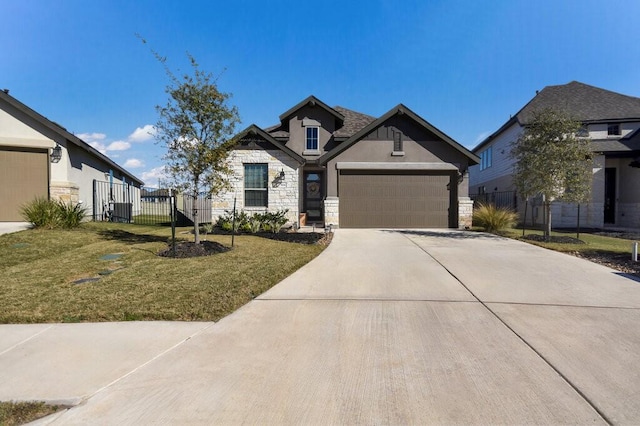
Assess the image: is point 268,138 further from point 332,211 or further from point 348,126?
point 348,126

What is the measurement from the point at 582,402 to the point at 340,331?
7.49 ft

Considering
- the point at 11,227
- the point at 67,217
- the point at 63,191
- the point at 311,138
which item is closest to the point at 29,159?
the point at 63,191

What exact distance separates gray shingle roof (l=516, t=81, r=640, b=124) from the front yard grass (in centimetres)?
1797

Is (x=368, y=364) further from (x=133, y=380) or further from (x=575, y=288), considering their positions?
(x=575, y=288)

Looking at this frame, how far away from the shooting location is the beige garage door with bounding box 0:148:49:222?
13258 millimetres

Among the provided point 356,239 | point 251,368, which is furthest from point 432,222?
point 251,368

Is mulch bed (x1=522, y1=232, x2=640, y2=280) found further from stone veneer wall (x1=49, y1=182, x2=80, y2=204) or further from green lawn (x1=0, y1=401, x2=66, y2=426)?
stone veneer wall (x1=49, y1=182, x2=80, y2=204)

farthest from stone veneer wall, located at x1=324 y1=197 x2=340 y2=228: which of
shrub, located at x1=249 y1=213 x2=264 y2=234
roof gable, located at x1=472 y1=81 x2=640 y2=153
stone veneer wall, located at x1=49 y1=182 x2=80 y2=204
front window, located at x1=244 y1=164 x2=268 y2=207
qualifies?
roof gable, located at x1=472 y1=81 x2=640 y2=153

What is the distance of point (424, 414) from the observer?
2484 mm

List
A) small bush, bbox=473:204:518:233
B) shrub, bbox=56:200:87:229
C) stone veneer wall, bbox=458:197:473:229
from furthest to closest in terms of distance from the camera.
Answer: stone veneer wall, bbox=458:197:473:229
small bush, bbox=473:204:518:233
shrub, bbox=56:200:87:229

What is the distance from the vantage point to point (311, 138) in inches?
758

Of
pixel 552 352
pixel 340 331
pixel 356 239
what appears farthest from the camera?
pixel 356 239

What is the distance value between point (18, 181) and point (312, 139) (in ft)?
44.5

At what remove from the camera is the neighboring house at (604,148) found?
17.8 meters
